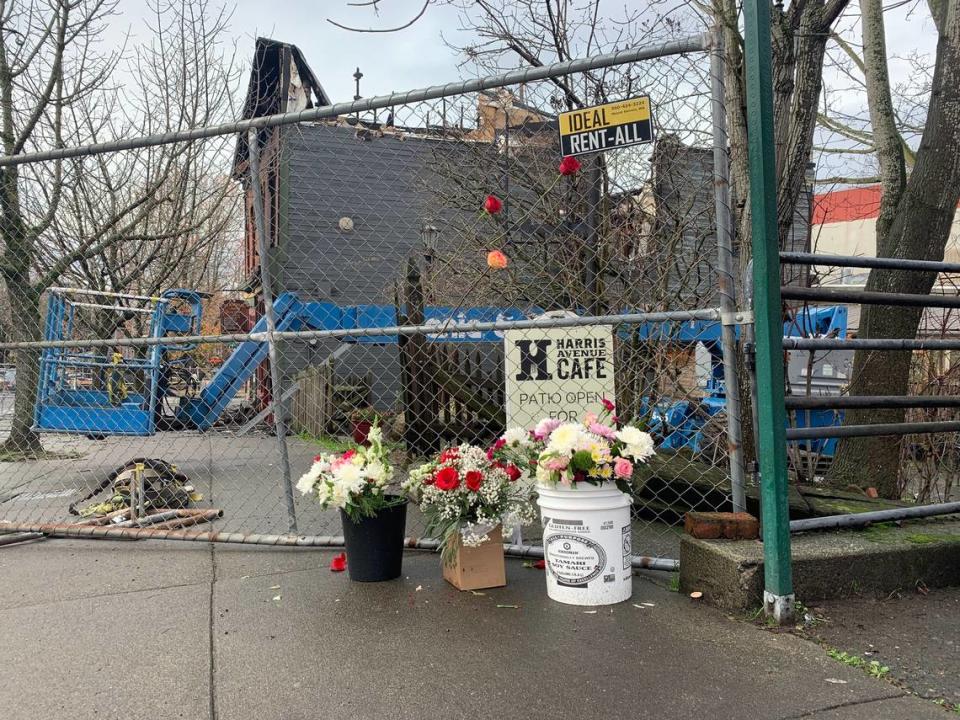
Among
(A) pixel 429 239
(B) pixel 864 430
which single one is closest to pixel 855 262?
(B) pixel 864 430

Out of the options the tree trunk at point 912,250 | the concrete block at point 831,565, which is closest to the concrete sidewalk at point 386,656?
the concrete block at point 831,565

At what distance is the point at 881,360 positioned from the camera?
5281 mm

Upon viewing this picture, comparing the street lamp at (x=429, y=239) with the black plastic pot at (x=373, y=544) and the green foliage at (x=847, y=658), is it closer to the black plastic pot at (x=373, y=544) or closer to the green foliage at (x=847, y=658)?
the black plastic pot at (x=373, y=544)

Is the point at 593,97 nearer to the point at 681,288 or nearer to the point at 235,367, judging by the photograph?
the point at 681,288

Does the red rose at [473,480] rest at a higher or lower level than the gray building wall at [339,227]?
lower

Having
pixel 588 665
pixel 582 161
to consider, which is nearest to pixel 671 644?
pixel 588 665

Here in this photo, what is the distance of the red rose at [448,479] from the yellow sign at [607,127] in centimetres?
167

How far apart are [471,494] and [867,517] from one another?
193 centimetres

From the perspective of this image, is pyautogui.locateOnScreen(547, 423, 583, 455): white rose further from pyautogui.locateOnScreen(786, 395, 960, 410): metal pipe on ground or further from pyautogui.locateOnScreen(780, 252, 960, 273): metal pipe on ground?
pyautogui.locateOnScreen(780, 252, 960, 273): metal pipe on ground

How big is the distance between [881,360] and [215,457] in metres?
7.55

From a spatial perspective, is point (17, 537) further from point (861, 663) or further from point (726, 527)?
point (861, 663)

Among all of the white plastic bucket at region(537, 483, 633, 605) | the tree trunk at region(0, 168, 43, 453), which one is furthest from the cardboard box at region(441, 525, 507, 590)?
the tree trunk at region(0, 168, 43, 453)

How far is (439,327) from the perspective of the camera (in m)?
4.12

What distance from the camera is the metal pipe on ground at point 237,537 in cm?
408
